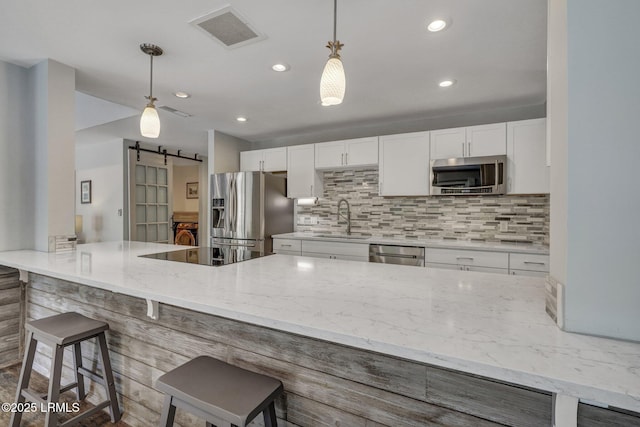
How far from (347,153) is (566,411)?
3363 mm

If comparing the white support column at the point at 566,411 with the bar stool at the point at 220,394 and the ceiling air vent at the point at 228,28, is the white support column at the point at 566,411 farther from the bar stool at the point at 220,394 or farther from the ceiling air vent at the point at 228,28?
the ceiling air vent at the point at 228,28

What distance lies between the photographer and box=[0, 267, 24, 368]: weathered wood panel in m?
2.25

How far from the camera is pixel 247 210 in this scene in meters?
3.95

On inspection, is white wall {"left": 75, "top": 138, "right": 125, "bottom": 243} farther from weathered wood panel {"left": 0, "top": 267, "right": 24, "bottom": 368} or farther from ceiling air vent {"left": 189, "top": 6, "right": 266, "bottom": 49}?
ceiling air vent {"left": 189, "top": 6, "right": 266, "bottom": 49}

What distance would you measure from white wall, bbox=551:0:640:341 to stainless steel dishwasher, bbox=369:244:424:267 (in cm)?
234

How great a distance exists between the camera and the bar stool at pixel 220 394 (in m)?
0.93

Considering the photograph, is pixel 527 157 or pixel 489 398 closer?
pixel 489 398

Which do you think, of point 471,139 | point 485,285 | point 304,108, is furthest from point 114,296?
point 471,139

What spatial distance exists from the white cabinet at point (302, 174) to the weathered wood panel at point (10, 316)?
284 cm

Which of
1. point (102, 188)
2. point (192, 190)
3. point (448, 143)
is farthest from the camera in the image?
point (192, 190)

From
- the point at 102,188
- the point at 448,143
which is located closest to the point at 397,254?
the point at 448,143

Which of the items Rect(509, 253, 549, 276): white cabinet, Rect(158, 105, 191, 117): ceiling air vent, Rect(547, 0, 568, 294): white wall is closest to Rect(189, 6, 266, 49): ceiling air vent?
Rect(547, 0, 568, 294): white wall

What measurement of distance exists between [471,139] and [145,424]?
11.7 ft

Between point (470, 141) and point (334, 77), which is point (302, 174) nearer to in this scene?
point (470, 141)
